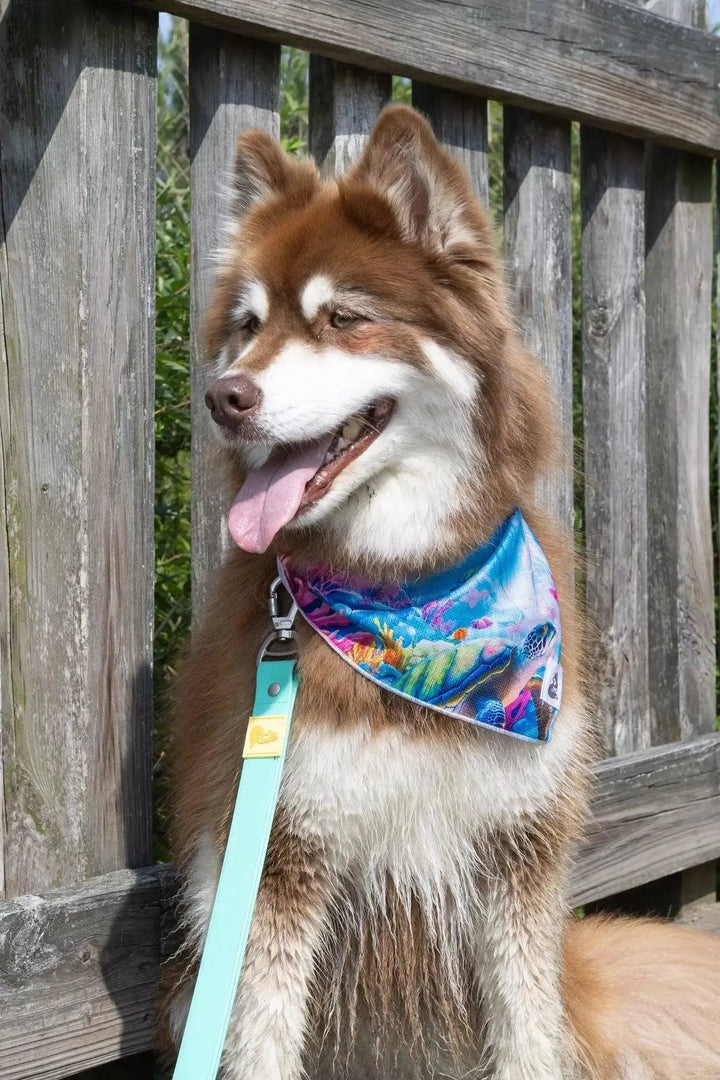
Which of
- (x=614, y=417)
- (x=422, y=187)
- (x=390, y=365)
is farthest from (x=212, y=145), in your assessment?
(x=614, y=417)

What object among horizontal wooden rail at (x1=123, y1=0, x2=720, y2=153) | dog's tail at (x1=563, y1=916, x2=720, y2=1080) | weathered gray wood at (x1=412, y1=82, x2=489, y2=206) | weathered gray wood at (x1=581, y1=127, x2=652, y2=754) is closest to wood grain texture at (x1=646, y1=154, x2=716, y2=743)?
weathered gray wood at (x1=581, y1=127, x2=652, y2=754)

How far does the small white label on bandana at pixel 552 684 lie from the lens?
7.38ft

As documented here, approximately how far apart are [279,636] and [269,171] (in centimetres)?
101

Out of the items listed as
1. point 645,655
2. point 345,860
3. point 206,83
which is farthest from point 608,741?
point 206,83

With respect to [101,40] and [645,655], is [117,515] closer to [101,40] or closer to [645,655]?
[101,40]

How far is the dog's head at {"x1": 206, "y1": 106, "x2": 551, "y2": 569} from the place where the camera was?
2189 mm

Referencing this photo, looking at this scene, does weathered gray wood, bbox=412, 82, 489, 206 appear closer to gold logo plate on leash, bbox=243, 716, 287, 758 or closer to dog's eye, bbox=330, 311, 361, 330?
dog's eye, bbox=330, 311, 361, 330

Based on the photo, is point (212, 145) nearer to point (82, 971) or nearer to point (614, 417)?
point (614, 417)

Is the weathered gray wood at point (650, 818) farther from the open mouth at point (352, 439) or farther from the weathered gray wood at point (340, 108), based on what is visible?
the weathered gray wood at point (340, 108)

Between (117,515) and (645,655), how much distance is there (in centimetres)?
183

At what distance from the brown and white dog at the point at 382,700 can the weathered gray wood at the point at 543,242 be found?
2.85ft

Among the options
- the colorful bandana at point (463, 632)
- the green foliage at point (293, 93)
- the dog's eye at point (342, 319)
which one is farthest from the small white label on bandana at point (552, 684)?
the green foliage at point (293, 93)

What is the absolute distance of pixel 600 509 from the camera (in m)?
3.49

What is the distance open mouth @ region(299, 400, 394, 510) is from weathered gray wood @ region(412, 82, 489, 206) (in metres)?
1.07
